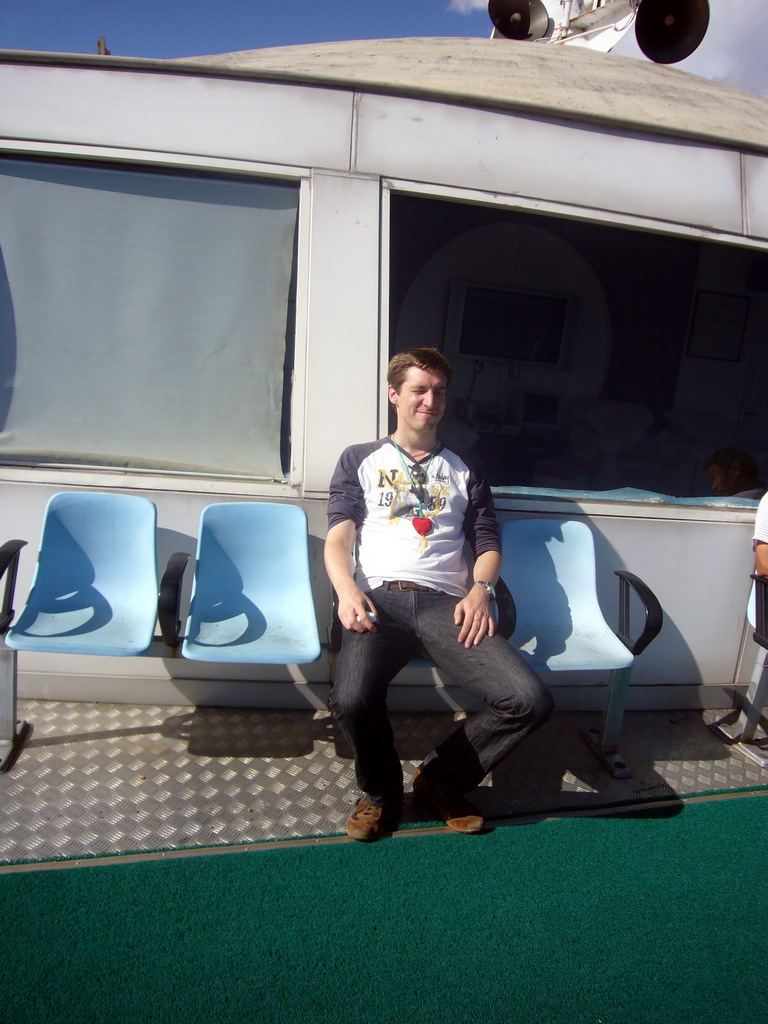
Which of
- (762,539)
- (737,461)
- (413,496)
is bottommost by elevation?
(762,539)

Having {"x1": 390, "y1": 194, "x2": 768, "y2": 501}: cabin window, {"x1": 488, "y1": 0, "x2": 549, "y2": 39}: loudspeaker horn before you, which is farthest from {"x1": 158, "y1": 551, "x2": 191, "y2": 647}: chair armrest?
{"x1": 488, "y1": 0, "x2": 549, "y2": 39}: loudspeaker horn

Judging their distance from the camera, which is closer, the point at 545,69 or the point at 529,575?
the point at 529,575

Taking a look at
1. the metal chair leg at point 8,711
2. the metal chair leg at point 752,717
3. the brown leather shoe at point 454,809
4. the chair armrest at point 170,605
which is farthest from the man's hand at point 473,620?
the metal chair leg at point 8,711

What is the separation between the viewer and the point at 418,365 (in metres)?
2.71

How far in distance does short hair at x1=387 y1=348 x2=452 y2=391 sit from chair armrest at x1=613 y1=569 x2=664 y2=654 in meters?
1.22

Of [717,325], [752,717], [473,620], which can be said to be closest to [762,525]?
[752,717]

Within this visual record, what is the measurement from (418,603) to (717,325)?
4.70 m

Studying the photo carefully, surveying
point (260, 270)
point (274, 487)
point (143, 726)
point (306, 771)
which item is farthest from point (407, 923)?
point (260, 270)

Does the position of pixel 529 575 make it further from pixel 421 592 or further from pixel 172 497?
pixel 172 497

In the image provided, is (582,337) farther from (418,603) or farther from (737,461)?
(418,603)

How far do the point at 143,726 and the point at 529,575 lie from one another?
1.85m

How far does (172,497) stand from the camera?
9.95 ft

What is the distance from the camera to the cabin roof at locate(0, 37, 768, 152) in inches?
115

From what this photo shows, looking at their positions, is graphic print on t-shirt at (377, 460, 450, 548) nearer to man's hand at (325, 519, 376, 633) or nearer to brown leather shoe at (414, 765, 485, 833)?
man's hand at (325, 519, 376, 633)
